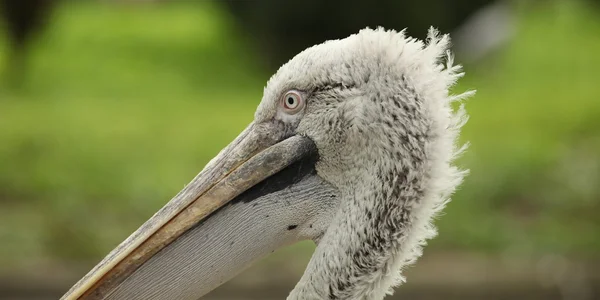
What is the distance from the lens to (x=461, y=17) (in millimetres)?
11633

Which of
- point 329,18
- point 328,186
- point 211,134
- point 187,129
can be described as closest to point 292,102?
point 328,186

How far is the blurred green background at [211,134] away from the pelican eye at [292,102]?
3816 millimetres

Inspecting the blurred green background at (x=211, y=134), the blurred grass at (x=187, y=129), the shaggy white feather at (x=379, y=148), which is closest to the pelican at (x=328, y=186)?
the shaggy white feather at (x=379, y=148)

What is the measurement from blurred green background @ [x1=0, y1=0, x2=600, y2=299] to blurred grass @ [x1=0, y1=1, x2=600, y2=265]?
2 cm

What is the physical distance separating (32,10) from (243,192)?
27.3 feet

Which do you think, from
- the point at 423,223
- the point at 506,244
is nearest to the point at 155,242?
the point at 423,223

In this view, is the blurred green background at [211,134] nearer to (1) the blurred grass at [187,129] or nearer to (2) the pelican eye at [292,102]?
(1) the blurred grass at [187,129]

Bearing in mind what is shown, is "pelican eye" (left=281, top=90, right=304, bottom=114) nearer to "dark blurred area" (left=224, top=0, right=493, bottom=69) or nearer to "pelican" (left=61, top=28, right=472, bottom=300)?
"pelican" (left=61, top=28, right=472, bottom=300)

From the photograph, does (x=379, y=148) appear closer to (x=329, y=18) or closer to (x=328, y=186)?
(x=328, y=186)

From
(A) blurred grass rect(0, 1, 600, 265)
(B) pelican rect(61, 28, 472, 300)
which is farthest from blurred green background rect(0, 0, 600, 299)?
(B) pelican rect(61, 28, 472, 300)

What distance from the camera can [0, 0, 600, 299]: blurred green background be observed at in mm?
6910

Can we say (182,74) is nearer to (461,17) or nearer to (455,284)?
(461,17)

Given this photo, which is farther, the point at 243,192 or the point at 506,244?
the point at 506,244

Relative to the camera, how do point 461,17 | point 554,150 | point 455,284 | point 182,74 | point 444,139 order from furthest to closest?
1. point 182,74
2. point 461,17
3. point 554,150
4. point 455,284
5. point 444,139
